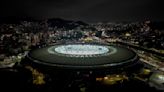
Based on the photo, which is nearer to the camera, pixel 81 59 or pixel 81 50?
pixel 81 59

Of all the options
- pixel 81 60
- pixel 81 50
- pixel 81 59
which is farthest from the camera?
pixel 81 50

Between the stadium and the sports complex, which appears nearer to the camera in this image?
the stadium

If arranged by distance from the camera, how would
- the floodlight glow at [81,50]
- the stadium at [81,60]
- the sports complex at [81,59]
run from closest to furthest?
1. the stadium at [81,60]
2. the sports complex at [81,59]
3. the floodlight glow at [81,50]

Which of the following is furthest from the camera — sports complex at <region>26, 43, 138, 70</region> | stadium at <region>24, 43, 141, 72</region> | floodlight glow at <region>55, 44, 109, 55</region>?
floodlight glow at <region>55, 44, 109, 55</region>

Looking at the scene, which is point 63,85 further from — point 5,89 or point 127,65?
point 127,65

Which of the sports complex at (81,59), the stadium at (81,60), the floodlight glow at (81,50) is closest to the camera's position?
the stadium at (81,60)

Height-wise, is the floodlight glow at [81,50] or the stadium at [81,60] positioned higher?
the floodlight glow at [81,50]

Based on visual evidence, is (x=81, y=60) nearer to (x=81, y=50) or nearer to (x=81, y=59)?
(x=81, y=59)

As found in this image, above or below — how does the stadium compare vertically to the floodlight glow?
below

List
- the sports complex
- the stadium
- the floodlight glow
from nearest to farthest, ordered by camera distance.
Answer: the stadium < the sports complex < the floodlight glow

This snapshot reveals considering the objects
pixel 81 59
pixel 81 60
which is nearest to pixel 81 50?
pixel 81 59

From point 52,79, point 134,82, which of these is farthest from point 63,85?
point 134,82

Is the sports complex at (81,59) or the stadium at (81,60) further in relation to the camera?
the sports complex at (81,59)
